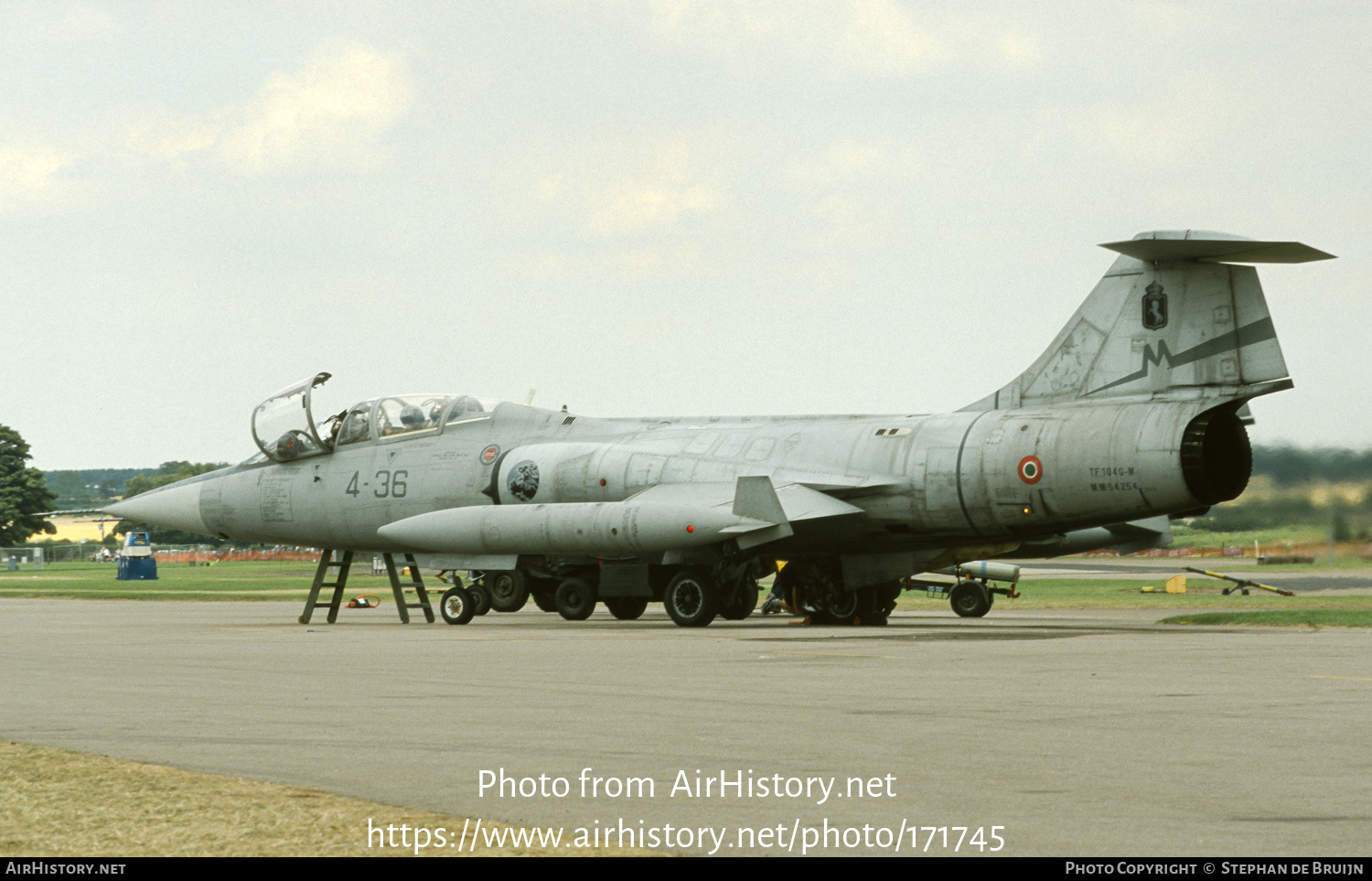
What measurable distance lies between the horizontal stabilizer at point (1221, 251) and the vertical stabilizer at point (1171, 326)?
12mm

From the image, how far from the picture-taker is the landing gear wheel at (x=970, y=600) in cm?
2798

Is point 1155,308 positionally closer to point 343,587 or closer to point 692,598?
point 692,598

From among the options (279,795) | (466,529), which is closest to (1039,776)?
(279,795)

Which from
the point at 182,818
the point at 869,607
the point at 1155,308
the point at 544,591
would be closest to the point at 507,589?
the point at 544,591

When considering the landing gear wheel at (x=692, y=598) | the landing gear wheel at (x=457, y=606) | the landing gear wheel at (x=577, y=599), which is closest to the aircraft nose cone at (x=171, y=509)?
the landing gear wheel at (x=457, y=606)

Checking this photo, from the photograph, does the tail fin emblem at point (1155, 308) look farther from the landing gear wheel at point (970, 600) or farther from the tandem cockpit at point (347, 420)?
the tandem cockpit at point (347, 420)

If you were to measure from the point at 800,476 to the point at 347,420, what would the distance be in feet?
28.7

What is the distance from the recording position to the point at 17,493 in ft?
373

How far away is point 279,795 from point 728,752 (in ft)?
8.38

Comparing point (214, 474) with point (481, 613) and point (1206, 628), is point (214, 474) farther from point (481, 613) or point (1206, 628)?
point (1206, 628)

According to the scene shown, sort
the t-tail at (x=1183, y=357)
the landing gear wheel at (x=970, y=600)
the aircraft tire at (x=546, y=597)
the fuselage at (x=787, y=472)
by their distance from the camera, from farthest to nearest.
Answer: the landing gear wheel at (x=970, y=600) < the aircraft tire at (x=546, y=597) < the fuselage at (x=787, y=472) < the t-tail at (x=1183, y=357)

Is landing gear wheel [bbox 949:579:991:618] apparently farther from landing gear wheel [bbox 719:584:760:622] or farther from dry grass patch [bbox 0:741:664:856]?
dry grass patch [bbox 0:741:664:856]

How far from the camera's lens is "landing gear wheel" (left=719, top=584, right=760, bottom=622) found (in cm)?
2355
